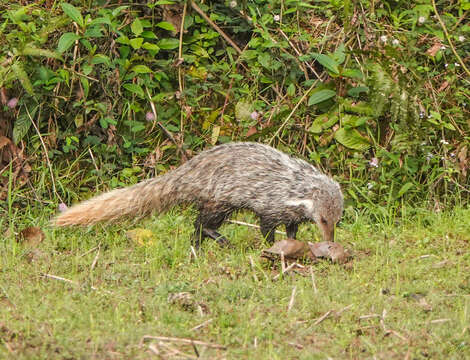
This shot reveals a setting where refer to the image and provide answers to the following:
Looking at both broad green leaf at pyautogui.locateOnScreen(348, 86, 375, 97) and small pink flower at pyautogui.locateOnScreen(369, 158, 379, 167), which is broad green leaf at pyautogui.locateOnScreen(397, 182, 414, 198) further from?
broad green leaf at pyautogui.locateOnScreen(348, 86, 375, 97)

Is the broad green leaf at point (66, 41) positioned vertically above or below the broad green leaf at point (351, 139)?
above

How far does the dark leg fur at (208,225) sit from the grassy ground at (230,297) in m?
0.08

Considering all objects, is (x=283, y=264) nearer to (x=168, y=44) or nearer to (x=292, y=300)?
(x=292, y=300)

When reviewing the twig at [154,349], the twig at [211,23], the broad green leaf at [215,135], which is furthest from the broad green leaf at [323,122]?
the twig at [154,349]

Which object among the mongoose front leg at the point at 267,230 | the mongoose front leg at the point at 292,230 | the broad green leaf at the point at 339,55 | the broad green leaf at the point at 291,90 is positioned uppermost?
the broad green leaf at the point at 339,55

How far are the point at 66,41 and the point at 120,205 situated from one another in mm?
1496

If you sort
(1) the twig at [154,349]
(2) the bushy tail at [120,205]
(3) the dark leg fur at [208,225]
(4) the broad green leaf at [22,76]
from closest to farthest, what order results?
(1) the twig at [154,349] → (3) the dark leg fur at [208,225] → (2) the bushy tail at [120,205] → (4) the broad green leaf at [22,76]

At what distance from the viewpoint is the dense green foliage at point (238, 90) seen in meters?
6.66

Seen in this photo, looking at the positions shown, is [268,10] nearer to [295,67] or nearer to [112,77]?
[295,67]

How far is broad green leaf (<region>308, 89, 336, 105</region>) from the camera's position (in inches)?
273

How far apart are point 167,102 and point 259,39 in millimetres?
1047

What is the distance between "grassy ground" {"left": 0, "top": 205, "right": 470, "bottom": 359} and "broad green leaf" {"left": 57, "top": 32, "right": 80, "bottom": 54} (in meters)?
1.44

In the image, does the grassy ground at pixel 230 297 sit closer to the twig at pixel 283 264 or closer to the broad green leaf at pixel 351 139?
the twig at pixel 283 264

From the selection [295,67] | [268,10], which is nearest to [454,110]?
[295,67]
